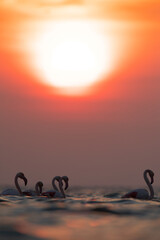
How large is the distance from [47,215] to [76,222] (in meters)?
1.38

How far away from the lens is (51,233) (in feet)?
26.9

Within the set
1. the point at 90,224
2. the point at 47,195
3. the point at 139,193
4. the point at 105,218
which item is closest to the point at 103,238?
the point at 90,224

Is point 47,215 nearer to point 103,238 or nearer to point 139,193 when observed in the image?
point 103,238

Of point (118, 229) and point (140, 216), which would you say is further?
point (140, 216)

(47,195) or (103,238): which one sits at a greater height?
(47,195)

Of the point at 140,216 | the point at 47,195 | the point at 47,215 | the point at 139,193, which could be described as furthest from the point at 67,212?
the point at 47,195

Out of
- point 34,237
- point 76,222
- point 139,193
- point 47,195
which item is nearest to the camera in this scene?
point 34,237

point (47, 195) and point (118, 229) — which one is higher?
point (47, 195)

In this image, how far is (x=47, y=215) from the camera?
10.9 m

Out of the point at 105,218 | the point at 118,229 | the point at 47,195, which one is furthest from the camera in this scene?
the point at 47,195

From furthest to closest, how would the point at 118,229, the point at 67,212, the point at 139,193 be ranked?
the point at 139,193 < the point at 67,212 < the point at 118,229

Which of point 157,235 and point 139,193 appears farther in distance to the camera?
point 139,193

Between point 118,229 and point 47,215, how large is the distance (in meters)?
A: 2.53

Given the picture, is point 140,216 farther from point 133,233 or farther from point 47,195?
point 47,195
